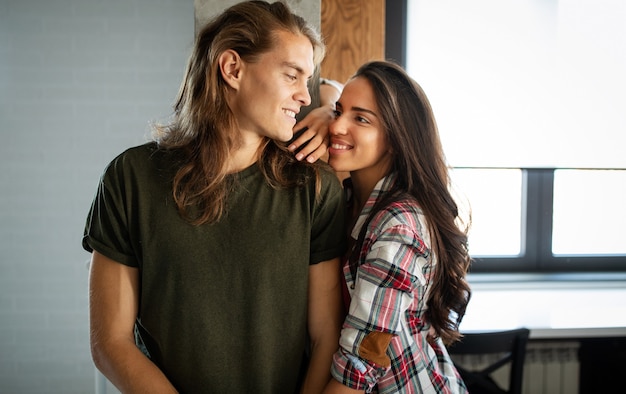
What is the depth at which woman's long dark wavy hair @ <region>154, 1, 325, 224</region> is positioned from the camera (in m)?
1.29

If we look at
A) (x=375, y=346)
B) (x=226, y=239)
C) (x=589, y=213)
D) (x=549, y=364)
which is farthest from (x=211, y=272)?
(x=589, y=213)

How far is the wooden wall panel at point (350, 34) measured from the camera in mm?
2510

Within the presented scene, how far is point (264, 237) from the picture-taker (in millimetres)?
1299

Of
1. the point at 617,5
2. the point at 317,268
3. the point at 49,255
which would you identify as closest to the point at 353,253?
the point at 317,268

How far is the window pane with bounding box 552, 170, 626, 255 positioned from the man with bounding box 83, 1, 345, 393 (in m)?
2.23

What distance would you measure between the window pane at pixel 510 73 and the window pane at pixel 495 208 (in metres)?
0.25

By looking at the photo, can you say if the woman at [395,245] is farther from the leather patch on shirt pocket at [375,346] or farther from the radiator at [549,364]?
the radiator at [549,364]

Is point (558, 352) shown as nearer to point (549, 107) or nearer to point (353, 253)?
point (549, 107)

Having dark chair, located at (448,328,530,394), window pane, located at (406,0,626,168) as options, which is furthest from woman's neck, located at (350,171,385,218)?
window pane, located at (406,0,626,168)

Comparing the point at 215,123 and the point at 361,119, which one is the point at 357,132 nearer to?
the point at 361,119

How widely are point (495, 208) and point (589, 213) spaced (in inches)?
22.1

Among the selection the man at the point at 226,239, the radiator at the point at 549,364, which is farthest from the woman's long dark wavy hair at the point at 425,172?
the radiator at the point at 549,364

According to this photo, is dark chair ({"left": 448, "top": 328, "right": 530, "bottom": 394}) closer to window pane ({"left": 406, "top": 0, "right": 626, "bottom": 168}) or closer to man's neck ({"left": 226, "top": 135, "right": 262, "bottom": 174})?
man's neck ({"left": 226, "top": 135, "right": 262, "bottom": 174})

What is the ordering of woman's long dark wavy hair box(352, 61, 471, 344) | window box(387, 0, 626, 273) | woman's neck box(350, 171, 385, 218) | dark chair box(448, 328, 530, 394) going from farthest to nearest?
window box(387, 0, 626, 273) < dark chair box(448, 328, 530, 394) < woman's neck box(350, 171, 385, 218) < woman's long dark wavy hair box(352, 61, 471, 344)
